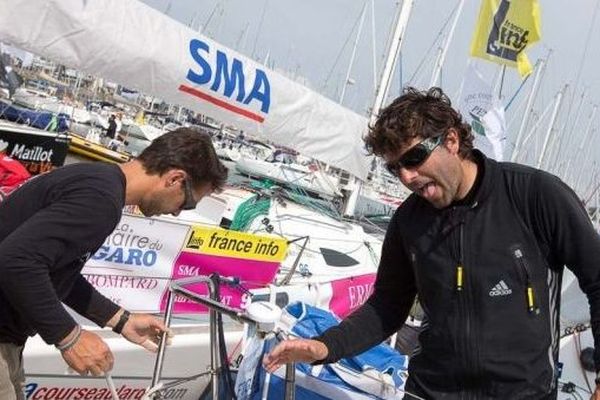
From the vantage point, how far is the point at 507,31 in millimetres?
9875

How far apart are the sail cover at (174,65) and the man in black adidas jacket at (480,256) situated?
2597mm

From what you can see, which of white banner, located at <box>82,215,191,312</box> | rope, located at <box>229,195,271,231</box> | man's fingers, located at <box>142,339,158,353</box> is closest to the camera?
man's fingers, located at <box>142,339,158,353</box>

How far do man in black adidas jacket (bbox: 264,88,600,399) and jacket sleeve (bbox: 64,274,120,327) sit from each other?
698 millimetres

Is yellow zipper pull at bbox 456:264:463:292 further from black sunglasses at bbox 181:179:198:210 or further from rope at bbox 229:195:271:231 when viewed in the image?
rope at bbox 229:195:271:231

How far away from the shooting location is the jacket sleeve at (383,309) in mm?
2520

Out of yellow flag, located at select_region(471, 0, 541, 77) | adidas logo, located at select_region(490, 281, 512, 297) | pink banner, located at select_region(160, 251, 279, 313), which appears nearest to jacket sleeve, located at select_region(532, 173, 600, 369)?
adidas logo, located at select_region(490, 281, 512, 297)

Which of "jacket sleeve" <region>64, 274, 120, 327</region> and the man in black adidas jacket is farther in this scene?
"jacket sleeve" <region>64, 274, 120, 327</region>

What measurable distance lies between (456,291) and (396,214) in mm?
432

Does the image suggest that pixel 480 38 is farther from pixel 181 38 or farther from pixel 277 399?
pixel 277 399

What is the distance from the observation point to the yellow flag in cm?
963

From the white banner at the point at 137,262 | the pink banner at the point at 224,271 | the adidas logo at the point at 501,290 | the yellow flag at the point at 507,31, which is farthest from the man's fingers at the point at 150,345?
the yellow flag at the point at 507,31

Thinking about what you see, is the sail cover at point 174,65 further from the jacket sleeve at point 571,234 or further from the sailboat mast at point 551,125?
the sailboat mast at point 551,125

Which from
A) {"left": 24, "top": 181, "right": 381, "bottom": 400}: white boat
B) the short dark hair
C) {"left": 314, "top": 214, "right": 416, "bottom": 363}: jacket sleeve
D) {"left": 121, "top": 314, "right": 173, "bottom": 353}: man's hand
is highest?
the short dark hair

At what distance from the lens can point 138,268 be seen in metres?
4.89
